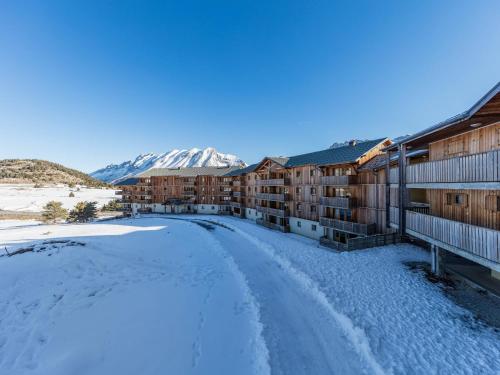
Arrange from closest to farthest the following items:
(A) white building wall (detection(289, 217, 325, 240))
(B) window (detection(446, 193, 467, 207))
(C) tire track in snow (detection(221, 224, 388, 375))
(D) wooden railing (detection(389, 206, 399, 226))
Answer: (C) tire track in snow (detection(221, 224, 388, 375))
(B) window (detection(446, 193, 467, 207))
(D) wooden railing (detection(389, 206, 399, 226))
(A) white building wall (detection(289, 217, 325, 240))

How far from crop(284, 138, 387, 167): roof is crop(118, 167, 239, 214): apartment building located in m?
26.7

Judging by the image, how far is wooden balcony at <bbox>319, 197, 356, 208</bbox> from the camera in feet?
83.2

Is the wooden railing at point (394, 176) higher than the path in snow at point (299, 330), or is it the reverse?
the wooden railing at point (394, 176)

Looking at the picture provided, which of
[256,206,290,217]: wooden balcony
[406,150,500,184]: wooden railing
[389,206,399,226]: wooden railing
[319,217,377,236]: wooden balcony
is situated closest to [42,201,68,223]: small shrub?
[256,206,290,217]: wooden balcony

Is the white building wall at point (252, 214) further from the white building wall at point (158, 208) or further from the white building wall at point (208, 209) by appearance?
the white building wall at point (158, 208)

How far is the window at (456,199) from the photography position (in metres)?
13.6

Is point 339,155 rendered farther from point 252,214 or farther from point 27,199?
point 27,199

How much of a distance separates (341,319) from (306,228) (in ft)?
74.1

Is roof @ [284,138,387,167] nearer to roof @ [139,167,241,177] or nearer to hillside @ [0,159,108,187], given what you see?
roof @ [139,167,241,177]

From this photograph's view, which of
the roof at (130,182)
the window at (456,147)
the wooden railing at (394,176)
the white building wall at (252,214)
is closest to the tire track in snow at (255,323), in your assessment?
the wooden railing at (394,176)

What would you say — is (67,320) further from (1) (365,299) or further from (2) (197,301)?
(1) (365,299)

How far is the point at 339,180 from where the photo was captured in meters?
26.5

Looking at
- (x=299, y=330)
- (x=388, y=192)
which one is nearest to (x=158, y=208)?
(x=388, y=192)

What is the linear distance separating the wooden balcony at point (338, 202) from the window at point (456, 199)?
10640mm
